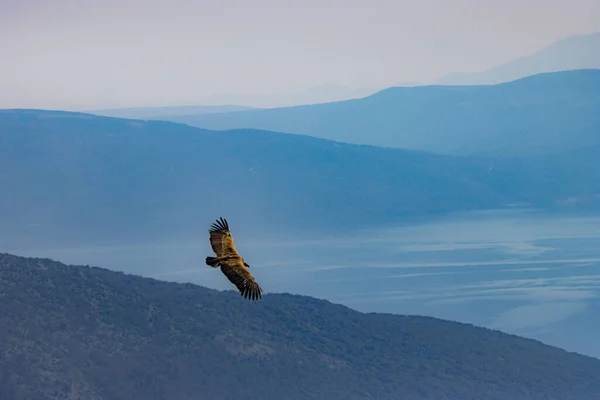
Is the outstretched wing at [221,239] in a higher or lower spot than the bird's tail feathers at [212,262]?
higher

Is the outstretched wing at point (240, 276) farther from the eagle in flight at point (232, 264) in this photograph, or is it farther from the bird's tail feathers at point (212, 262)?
the bird's tail feathers at point (212, 262)

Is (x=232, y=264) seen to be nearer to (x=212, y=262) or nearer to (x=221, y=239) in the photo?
(x=212, y=262)

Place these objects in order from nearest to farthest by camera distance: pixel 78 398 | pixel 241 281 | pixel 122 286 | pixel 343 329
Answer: pixel 241 281 < pixel 78 398 < pixel 122 286 < pixel 343 329

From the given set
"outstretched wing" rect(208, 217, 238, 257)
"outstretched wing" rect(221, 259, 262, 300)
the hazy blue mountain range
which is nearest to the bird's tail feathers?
"outstretched wing" rect(221, 259, 262, 300)

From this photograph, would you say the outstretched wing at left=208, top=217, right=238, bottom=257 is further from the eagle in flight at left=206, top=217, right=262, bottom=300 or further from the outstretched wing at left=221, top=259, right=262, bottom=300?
the outstretched wing at left=221, top=259, right=262, bottom=300

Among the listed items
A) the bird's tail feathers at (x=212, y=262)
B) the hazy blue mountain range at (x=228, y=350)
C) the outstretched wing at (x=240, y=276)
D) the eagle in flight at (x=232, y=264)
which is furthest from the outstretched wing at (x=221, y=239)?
the hazy blue mountain range at (x=228, y=350)

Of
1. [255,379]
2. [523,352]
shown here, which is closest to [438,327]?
[523,352]

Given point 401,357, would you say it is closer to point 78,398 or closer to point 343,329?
point 343,329
